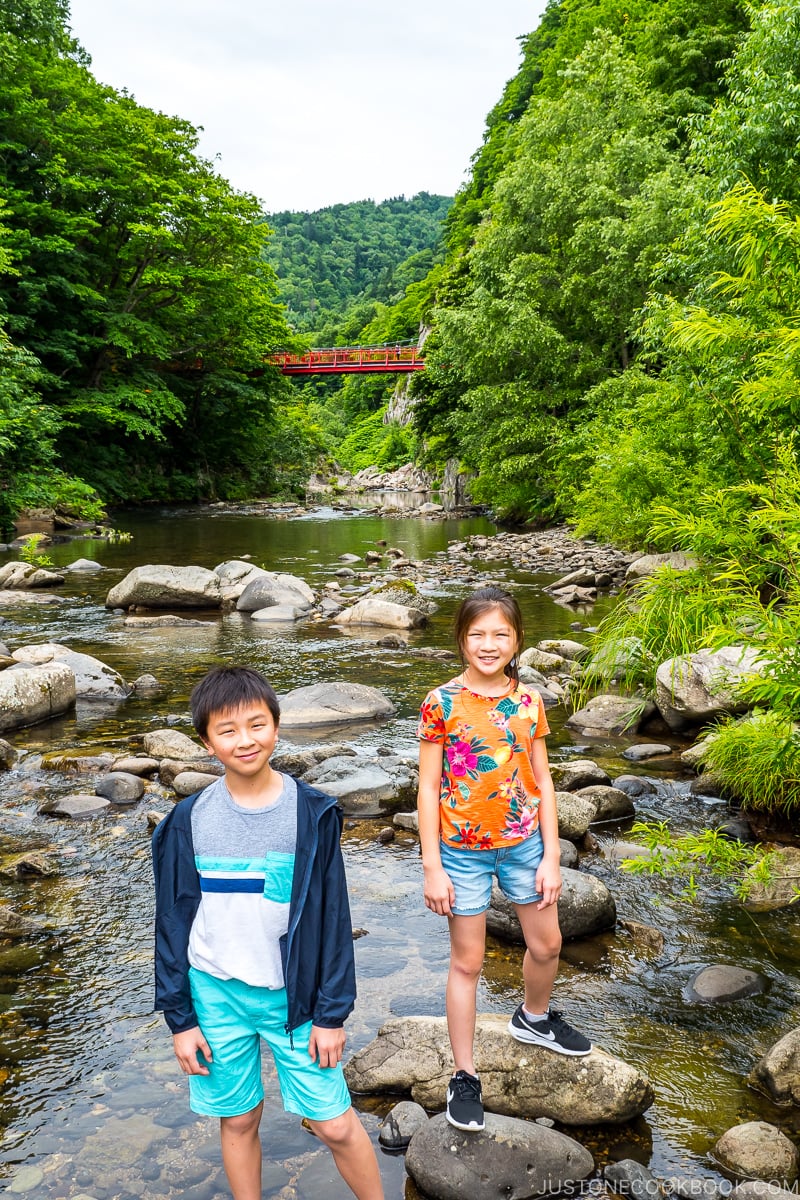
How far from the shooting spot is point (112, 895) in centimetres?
450

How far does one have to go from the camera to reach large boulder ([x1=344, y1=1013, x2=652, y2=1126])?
9.21ft

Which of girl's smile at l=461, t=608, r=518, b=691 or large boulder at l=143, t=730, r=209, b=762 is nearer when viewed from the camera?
girl's smile at l=461, t=608, r=518, b=691

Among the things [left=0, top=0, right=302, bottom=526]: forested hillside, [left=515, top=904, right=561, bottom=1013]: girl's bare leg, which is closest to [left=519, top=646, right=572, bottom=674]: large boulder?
[left=515, top=904, right=561, bottom=1013]: girl's bare leg

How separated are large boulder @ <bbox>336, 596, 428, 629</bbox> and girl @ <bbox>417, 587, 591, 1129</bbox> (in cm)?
910

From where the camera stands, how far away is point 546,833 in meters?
2.74

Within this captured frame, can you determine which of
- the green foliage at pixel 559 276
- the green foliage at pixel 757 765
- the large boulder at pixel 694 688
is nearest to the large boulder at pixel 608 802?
the green foliage at pixel 757 765

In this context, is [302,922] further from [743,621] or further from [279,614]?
[279,614]

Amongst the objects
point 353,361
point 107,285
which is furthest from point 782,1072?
point 353,361

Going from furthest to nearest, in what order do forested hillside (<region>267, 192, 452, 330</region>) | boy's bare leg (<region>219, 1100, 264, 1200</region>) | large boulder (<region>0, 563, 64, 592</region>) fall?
forested hillside (<region>267, 192, 452, 330</region>)
large boulder (<region>0, 563, 64, 592</region>)
boy's bare leg (<region>219, 1100, 264, 1200</region>)

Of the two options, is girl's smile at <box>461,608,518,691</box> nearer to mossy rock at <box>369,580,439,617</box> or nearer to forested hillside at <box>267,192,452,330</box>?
mossy rock at <box>369,580,439,617</box>

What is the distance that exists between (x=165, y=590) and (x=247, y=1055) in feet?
38.3

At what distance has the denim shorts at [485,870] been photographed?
2.71m

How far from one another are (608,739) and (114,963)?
4599 mm

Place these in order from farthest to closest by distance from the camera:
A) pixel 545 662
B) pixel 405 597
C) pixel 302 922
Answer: pixel 405 597 < pixel 545 662 < pixel 302 922
